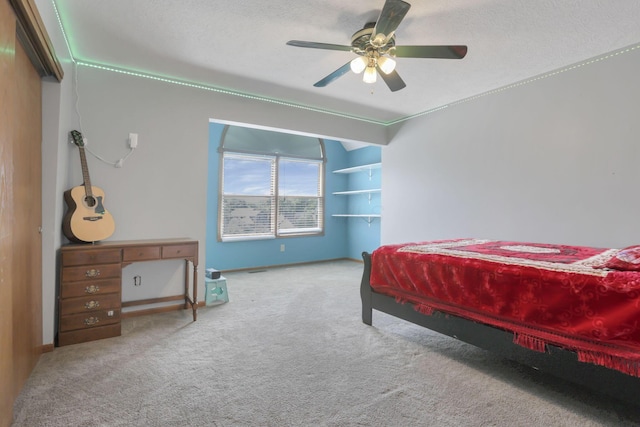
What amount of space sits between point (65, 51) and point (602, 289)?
3.96 meters

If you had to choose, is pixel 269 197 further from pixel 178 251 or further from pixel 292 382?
pixel 292 382

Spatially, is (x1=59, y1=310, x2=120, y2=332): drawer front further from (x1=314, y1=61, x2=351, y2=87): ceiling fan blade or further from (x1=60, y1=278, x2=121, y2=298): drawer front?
(x1=314, y1=61, x2=351, y2=87): ceiling fan blade

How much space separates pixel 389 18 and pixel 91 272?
9.36 ft

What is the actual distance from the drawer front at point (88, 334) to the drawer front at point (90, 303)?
0.50 ft

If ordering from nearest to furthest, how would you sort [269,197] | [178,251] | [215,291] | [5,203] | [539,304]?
[5,203]
[539,304]
[178,251]
[215,291]
[269,197]

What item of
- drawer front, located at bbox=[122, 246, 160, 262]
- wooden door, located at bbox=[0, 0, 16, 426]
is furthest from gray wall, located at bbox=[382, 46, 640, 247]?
wooden door, located at bbox=[0, 0, 16, 426]

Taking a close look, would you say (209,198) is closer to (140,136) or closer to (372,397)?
(140,136)

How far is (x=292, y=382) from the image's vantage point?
190 cm

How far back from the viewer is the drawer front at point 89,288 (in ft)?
7.91

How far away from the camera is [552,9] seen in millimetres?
2170

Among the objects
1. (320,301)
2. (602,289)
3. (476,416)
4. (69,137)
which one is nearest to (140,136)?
(69,137)

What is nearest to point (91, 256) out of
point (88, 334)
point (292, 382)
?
point (88, 334)

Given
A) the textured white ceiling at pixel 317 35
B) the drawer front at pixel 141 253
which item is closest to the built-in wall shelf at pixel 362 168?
the textured white ceiling at pixel 317 35

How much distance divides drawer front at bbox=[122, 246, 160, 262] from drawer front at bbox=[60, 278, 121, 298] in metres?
0.20
